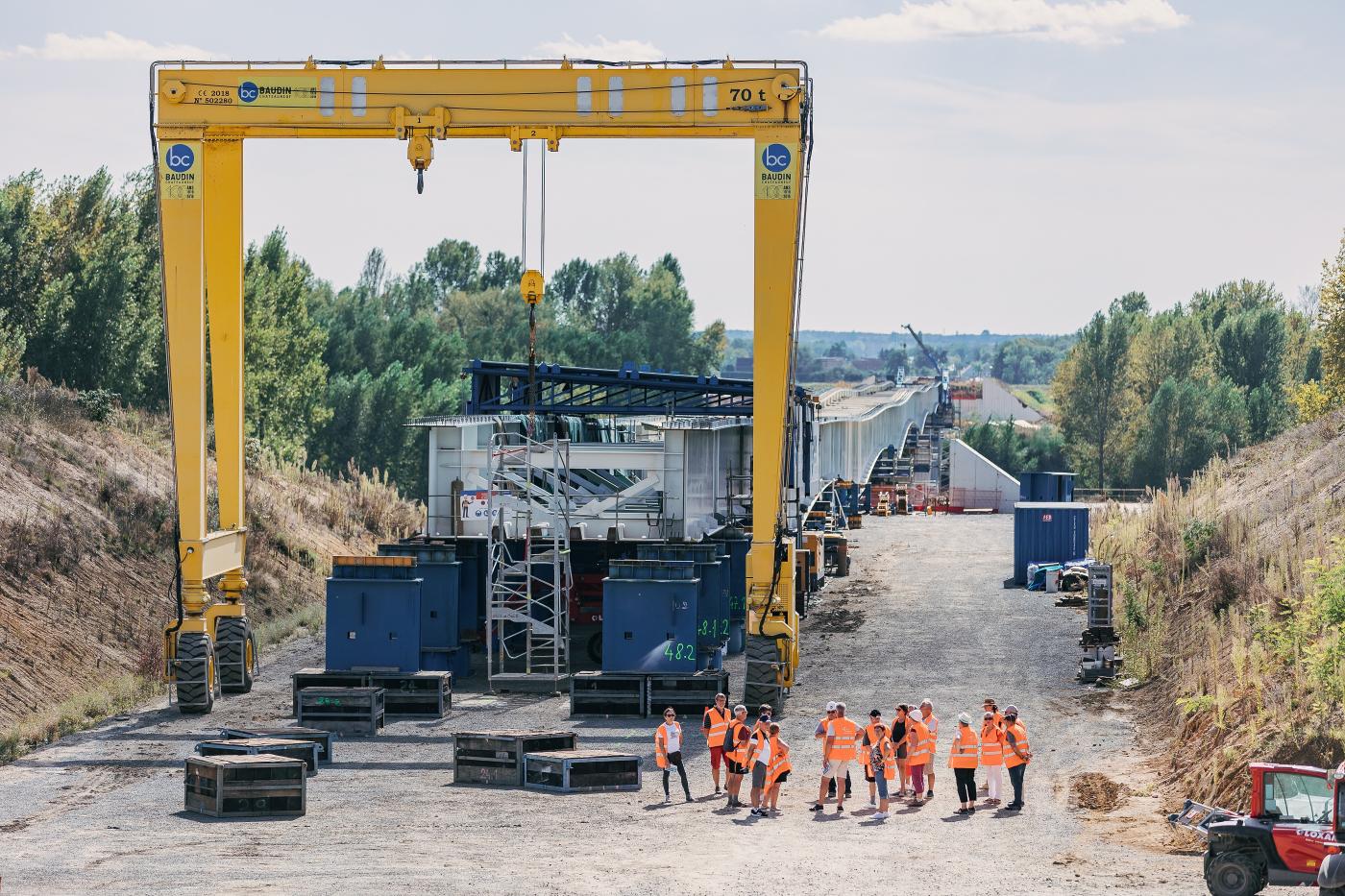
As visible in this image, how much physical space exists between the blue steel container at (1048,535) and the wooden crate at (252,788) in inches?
997

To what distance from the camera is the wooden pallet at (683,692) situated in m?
23.3

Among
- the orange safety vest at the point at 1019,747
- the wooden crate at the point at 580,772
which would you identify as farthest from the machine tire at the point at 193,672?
the orange safety vest at the point at 1019,747

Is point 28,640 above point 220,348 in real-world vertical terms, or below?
below

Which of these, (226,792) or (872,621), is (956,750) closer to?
(226,792)

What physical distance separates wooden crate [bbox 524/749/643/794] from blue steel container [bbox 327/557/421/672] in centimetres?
569

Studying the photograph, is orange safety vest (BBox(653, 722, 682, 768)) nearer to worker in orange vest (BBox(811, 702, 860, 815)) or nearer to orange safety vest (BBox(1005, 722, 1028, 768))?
worker in orange vest (BBox(811, 702, 860, 815))

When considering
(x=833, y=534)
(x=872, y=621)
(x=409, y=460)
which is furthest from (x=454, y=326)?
(x=872, y=621)

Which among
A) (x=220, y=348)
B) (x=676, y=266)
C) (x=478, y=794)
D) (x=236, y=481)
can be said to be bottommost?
(x=478, y=794)

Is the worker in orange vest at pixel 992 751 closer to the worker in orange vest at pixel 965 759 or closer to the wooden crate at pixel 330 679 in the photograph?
the worker in orange vest at pixel 965 759

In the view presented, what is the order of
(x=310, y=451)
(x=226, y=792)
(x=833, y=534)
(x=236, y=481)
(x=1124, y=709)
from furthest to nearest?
(x=310, y=451), (x=833, y=534), (x=236, y=481), (x=1124, y=709), (x=226, y=792)

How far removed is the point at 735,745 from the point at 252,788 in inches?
196

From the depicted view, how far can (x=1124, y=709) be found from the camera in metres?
23.8

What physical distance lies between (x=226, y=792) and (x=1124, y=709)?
12814mm

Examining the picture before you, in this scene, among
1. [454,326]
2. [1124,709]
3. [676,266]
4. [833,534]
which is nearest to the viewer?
[1124,709]
